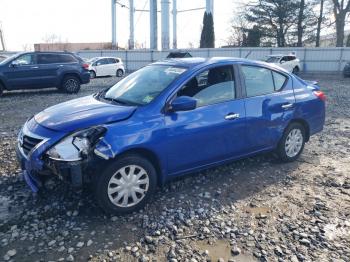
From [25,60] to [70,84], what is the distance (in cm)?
181

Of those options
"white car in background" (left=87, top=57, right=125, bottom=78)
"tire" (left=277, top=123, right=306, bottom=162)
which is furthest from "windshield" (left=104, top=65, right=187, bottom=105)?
"white car in background" (left=87, top=57, right=125, bottom=78)

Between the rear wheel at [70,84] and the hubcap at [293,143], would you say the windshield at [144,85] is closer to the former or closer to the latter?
the hubcap at [293,143]

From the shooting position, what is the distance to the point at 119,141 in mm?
3549

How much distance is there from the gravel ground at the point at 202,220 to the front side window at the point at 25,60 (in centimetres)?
839

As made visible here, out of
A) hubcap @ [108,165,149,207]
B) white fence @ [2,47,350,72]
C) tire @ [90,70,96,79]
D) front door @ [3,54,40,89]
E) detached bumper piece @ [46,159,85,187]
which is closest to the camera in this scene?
detached bumper piece @ [46,159,85,187]

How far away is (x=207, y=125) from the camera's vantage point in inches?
166

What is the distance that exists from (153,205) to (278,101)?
2365 mm

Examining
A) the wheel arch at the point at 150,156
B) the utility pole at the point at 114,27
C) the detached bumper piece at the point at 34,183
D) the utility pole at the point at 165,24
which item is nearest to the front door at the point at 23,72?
the detached bumper piece at the point at 34,183

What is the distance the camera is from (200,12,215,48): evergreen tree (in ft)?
121

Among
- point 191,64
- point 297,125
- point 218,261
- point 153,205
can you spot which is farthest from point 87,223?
point 297,125

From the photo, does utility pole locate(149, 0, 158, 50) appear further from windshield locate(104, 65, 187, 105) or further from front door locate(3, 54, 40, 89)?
windshield locate(104, 65, 187, 105)

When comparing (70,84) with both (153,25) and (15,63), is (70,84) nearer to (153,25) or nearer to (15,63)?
(15,63)

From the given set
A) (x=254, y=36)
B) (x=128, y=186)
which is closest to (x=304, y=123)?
(x=128, y=186)

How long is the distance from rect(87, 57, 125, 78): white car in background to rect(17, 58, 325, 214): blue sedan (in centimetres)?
1942
